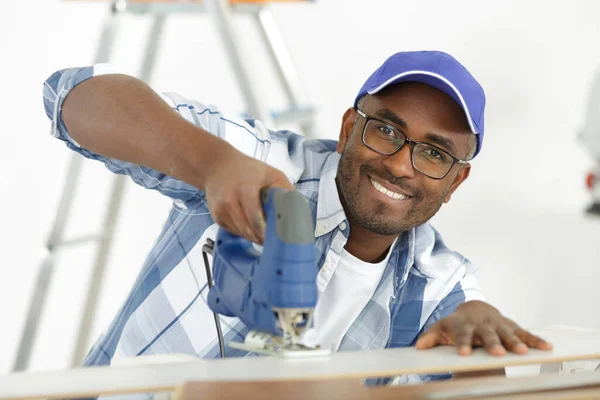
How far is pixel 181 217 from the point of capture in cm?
174

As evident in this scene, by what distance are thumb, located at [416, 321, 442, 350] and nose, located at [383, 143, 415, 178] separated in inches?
14.5

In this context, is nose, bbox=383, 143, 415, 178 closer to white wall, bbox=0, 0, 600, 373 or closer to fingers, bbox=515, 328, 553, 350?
fingers, bbox=515, 328, 553, 350

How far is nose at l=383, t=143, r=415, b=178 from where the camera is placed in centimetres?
171

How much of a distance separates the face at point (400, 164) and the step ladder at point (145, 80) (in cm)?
51

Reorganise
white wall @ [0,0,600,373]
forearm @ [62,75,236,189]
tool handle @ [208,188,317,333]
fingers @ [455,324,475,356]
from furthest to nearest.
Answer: white wall @ [0,0,600,373] < fingers @ [455,324,475,356] < forearm @ [62,75,236,189] < tool handle @ [208,188,317,333]

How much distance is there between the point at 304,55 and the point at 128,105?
2516mm

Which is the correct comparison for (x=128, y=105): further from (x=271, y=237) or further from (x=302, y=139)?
(x=302, y=139)

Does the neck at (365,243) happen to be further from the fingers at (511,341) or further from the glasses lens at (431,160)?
the fingers at (511,341)

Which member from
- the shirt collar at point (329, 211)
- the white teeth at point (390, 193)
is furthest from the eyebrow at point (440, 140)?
the shirt collar at point (329, 211)

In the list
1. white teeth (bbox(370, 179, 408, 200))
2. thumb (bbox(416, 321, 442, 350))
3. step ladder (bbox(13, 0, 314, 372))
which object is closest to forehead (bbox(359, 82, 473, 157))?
white teeth (bbox(370, 179, 408, 200))

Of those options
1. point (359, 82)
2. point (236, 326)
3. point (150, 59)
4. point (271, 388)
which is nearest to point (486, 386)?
point (271, 388)

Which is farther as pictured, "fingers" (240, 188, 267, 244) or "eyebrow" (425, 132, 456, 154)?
"eyebrow" (425, 132, 456, 154)

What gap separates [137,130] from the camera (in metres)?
1.34

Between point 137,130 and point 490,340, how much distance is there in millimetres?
732
